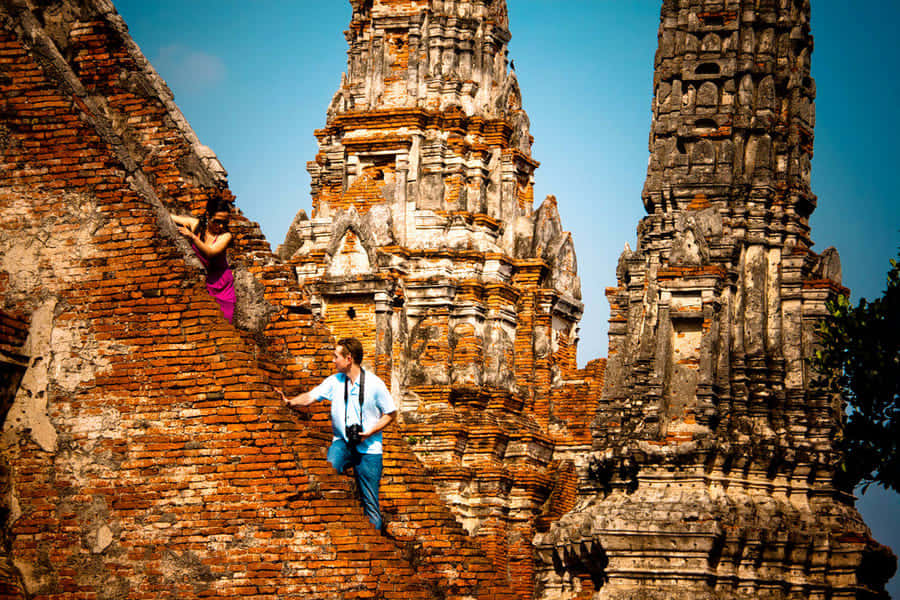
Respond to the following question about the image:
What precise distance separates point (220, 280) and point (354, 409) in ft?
4.90

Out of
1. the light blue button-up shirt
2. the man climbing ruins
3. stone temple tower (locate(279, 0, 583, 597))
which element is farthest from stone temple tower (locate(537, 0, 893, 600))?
stone temple tower (locate(279, 0, 583, 597))

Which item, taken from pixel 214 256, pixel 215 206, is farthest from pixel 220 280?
pixel 215 206

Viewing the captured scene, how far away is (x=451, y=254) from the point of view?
27.2m

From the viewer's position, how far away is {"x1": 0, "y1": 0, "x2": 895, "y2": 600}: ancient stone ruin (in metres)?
9.74

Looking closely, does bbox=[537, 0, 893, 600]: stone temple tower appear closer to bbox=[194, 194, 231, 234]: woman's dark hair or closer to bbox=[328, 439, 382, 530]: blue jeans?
bbox=[328, 439, 382, 530]: blue jeans

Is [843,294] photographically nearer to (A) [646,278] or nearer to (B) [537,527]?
(A) [646,278]

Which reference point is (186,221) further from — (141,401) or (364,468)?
(364,468)

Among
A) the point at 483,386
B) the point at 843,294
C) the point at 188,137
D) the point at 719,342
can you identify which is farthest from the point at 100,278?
the point at 483,386

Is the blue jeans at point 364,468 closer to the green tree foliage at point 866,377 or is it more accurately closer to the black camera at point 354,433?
the black camera at point 354,433

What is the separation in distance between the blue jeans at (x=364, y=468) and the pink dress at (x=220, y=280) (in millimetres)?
1292

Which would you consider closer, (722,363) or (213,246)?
(213,246)

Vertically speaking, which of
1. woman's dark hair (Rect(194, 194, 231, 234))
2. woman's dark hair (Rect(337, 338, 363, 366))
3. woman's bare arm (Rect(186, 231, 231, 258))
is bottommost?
woman's dark hair (Rect(337, 338, 363, 366))

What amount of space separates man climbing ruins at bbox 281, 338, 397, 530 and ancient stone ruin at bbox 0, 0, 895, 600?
213mm

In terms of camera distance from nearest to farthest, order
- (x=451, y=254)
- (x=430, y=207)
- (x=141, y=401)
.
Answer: (x=141, y=401)
(x=451, y=254)
(x=430, y=207)
